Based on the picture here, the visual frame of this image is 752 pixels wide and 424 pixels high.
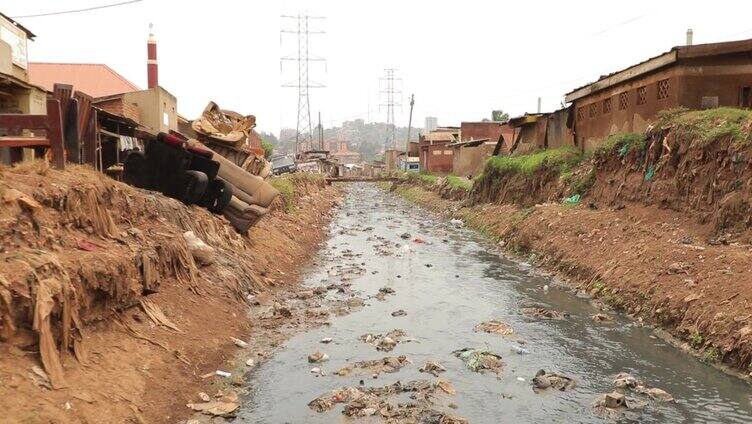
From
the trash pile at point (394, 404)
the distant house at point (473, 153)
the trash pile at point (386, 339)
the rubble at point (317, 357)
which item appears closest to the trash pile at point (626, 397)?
the trash pile at point (394, 404)

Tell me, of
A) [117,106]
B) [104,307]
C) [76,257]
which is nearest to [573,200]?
[117,106]

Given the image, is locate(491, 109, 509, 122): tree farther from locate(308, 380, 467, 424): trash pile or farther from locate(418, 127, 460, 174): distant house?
locate(308, 380, 467, 424): trash pile

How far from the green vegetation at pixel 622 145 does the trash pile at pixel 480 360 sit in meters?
11.0

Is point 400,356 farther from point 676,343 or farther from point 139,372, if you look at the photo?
point 676,343

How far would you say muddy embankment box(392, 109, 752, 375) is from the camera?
988 centimetres

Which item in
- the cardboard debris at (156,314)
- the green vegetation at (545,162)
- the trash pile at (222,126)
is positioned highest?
the trash pile at (222,126)

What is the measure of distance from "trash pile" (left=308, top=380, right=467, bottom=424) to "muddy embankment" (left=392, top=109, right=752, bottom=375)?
4.45 m

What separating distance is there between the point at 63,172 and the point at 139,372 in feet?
10.4

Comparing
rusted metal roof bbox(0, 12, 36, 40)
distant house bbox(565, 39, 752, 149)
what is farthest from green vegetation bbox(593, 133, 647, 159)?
rusted metal roof bbox(0, 12, 36, 40)

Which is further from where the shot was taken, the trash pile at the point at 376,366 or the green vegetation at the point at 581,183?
the green vegetation at the point at 581,183

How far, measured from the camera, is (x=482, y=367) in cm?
921

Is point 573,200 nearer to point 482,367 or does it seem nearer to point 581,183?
point 581,183

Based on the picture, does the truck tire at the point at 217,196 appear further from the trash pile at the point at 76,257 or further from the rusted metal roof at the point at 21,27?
the rusted metal roof at the point at 21,27

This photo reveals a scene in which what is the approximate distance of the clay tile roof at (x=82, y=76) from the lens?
1201 inches
